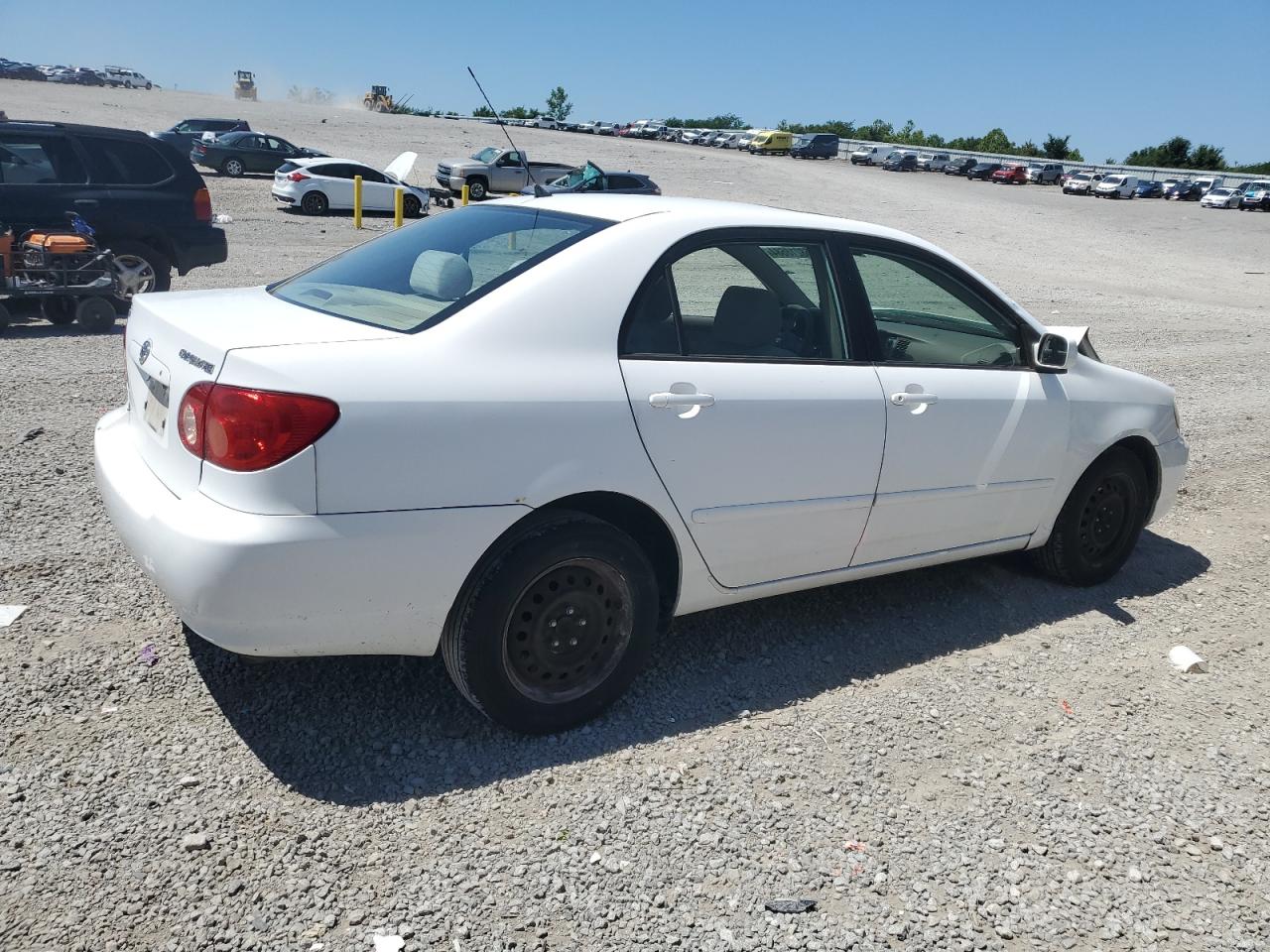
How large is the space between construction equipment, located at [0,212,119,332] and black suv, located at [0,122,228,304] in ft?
1.24

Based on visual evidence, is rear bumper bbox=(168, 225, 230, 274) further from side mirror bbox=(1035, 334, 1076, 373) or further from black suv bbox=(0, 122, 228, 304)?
side mirror bbox=(1035, 334, 1076, 373)

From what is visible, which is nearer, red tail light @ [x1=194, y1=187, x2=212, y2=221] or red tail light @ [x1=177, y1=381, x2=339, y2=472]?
red tail light @ [x1=177, y1=381, x2=339, y2=472]

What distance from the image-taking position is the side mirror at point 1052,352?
4.70m

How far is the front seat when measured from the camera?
12.9 feet

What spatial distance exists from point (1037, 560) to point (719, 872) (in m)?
2.92

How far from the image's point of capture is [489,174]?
33094 millimetres

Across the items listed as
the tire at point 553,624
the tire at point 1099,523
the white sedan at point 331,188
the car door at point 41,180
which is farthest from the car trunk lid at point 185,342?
the white sedan at point 331,188

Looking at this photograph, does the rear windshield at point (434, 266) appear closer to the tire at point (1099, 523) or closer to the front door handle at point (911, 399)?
the front door handle at point (911, 399)

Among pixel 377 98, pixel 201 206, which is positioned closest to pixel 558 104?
pixel 377 98

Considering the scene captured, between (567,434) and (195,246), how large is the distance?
9.66 metres

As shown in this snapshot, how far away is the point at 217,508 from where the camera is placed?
2975 millimetres

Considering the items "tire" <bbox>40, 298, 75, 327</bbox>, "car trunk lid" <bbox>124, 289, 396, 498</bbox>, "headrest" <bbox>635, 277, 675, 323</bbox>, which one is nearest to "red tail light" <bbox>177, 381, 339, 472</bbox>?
"car trunk lid" <bbox>124, 289, 396, 498</bbox>

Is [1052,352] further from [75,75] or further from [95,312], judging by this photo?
[75,75]

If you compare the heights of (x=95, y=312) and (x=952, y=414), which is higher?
(x=952, y=414)
